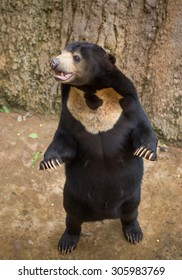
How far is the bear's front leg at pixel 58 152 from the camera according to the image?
337cm

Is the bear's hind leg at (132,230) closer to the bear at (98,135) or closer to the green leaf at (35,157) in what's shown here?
the bear at (98,135)

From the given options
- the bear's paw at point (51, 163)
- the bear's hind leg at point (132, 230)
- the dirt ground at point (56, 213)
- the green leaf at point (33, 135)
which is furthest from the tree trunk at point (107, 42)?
the bear's paw at point (51, 163)

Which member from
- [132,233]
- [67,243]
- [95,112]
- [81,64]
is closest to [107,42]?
[95,112]

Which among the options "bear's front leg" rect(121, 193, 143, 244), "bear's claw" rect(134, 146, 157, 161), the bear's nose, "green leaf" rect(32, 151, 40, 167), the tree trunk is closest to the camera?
the bear's nose

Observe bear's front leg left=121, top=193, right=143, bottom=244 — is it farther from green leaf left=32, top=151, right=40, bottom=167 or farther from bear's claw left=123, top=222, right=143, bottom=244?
green leaf left=32, top=151, right=40, bottom=167

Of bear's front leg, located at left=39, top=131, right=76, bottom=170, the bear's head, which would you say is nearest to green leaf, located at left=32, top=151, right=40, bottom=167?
bear's front leg, located at left=39, top=131, right=76, bottom=170

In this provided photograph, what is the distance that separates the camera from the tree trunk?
450cm

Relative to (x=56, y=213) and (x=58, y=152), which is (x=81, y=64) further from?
(x=56, y=213)

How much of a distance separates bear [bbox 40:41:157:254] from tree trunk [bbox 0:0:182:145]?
54.3 inches

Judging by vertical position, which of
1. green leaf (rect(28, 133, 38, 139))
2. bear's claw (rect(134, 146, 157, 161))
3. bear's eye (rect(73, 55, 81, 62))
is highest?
bear's eye (rect(73, 55, 81, 62))

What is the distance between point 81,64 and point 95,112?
0.39 m

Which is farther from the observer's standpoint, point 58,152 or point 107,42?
point 107,42

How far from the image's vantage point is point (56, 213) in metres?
4.50
